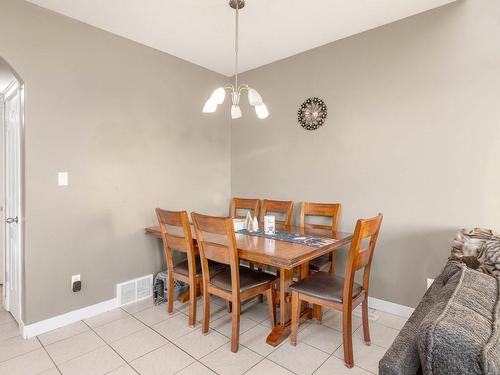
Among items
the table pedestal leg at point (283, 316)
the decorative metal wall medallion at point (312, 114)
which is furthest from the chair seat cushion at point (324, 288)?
the decorative metal wall medallion at point (312, 114)

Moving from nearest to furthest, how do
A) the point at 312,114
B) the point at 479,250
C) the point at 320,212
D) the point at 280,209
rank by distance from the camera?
the point at 479,250, the point at 320,212, the point at 312,114, the point at 280,209

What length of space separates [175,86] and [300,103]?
53.4 inches

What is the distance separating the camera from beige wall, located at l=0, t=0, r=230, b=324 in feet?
7.33

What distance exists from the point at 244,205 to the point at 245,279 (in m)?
1.34

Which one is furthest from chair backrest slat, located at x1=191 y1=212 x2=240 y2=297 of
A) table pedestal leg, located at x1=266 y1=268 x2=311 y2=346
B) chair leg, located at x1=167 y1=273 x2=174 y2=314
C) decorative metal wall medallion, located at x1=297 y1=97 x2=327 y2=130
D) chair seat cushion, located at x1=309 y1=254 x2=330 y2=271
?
decorative metal wall medallion, located at x1=297 y1=97 x2=327 y2=130

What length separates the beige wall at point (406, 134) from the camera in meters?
2.15

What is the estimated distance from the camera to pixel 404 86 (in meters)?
2.46

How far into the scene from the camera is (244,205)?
3438mm

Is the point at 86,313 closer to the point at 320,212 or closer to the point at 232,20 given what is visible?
the point at 320,212

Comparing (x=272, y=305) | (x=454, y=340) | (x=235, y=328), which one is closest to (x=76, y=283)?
(x=235, y=328)

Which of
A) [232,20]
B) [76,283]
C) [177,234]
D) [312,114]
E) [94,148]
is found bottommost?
[76,283]

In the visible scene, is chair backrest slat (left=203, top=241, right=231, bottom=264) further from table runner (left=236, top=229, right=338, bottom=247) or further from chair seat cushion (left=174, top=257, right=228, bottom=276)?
table runner (left=236, top=229, right=338, bottom=247)

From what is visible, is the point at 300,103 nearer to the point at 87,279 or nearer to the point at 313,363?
the point at 313,363

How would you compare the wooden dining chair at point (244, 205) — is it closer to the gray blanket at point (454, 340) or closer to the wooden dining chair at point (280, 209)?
the wooden dining chair at point (280, 209)
